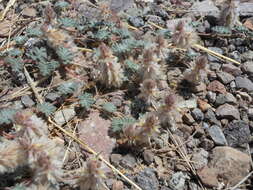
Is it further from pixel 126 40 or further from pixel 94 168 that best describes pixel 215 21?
pixel 94 168

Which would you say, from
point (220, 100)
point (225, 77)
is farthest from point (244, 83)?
point (220, 100)

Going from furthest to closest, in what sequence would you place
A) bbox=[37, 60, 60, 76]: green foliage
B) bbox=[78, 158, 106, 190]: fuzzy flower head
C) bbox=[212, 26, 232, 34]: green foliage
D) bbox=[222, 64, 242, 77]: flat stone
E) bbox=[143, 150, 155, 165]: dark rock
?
bbox=[212, 26, 232, 34]: green foliage
bbox=[222, 64, 242, 77]: flat stone
bbox=[37, 60, 60, 76]: green foliage
bbox=[143, 150, 155, 165]: dark rock
bbox=[78, 158, 106, 190]: fuzzy flower head

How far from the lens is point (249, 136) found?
9.16 feet

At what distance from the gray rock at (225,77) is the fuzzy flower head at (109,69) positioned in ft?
2.68

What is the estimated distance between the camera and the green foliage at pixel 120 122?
8.96ft

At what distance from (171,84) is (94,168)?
1.19m

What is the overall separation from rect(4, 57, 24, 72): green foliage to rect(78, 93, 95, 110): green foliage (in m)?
0.56

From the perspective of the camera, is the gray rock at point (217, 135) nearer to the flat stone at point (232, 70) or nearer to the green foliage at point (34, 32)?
the flat stone at point (232, 70)

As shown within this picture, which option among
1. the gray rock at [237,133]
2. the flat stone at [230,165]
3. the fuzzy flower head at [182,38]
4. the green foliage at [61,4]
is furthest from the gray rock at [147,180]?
the green foliage at [61,4]

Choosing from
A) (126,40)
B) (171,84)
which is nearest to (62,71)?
(126,40)

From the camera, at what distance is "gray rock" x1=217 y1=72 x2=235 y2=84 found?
10.4 ft

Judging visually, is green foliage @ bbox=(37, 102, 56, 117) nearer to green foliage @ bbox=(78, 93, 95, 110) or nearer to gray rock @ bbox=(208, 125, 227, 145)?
green foliage @ bbox=(78, 93, 95, 110)

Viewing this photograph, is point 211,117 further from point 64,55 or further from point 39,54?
point 39,54

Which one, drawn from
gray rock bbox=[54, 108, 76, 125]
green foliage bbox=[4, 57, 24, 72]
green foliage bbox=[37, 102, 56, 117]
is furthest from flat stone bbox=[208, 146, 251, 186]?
green foliage bbox=[4, 57, 24, 72]
